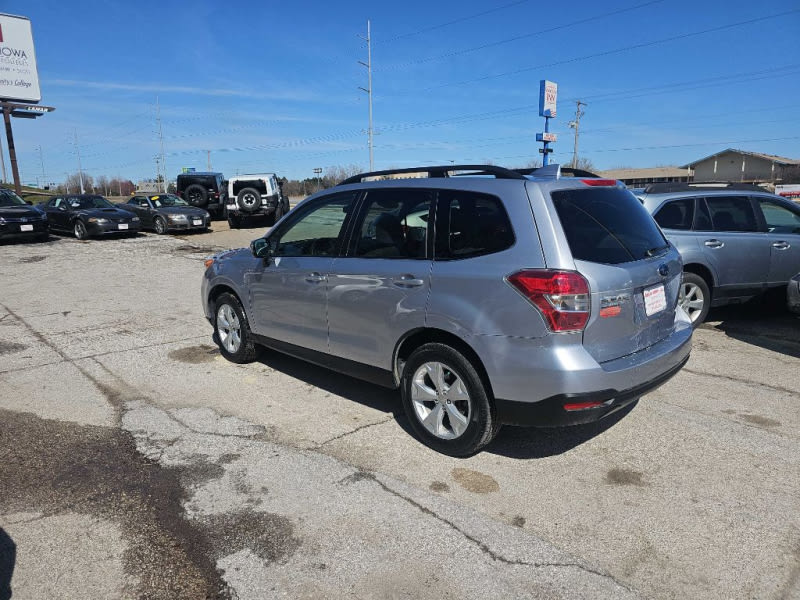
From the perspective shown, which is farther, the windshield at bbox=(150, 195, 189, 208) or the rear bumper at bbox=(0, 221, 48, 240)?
the windshield at bbox=(150, 195, 189, 208)

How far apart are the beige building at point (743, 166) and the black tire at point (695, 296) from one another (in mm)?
65160

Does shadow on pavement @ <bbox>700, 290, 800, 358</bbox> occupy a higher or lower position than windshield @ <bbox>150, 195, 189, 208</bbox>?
lower

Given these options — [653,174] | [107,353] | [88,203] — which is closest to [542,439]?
[107,353]

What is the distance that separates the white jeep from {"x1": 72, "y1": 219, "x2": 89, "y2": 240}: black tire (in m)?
4.67

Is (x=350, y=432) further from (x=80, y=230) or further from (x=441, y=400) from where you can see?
(x=80, y=230)

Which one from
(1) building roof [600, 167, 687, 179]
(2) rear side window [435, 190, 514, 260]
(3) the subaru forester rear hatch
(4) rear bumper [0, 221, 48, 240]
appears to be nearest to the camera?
(3) the subaru forester rear hatch

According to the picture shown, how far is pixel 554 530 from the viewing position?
116 inches

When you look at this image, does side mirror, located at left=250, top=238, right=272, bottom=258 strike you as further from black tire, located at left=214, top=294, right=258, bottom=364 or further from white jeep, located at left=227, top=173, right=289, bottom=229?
white jeep, located at left=227, top=173, right=289, bottom=229

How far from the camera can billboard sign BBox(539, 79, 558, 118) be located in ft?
120

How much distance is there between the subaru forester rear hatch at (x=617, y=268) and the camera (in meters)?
3.18

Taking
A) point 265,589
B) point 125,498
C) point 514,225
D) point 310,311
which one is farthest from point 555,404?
point 125,498

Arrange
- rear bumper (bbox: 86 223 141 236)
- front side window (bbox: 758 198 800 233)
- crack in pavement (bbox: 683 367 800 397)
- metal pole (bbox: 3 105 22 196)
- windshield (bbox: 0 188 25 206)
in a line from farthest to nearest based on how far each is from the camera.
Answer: metal pole (bbox: 3 105 22 196) → rear bumper (bbox: 86 223 141 236) → windshield (bbox: 0 188 25 206) → front side window (bbox: 758 198 800 233) → crack in pavement (bbox: 683 367 800 397)

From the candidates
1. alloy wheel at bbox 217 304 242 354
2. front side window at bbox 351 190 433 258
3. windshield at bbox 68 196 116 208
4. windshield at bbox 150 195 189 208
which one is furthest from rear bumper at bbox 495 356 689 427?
windshield at bbox 150 195 189 208

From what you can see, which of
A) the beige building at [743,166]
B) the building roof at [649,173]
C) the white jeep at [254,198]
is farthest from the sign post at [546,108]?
the building roof at [649,173]
